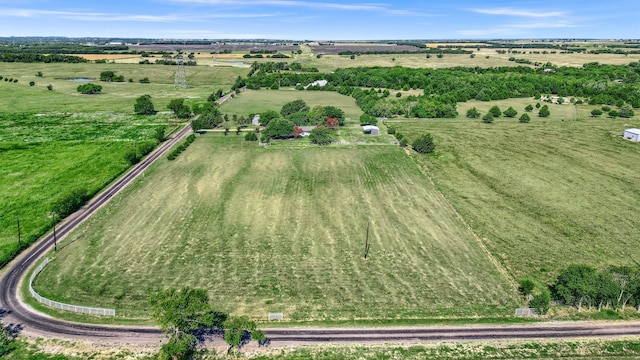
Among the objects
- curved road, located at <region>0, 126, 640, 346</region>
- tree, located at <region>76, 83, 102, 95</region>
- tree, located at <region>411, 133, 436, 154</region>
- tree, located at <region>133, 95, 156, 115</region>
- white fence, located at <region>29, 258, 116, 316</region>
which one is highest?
tree, located at <region>76, 83, 102, 95</region>

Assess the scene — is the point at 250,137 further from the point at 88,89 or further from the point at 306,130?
the point at 88,89

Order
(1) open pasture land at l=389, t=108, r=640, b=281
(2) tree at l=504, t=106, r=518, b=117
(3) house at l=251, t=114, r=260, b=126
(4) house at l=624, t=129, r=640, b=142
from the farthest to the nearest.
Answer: (2) tree at l=504, t=106, r=518, b=117 → (3) house at l=251, t=114, r=260, b=126 → (4) house at l=624, t=129, r=640, b=142 → (1) open pasture land at l=389, t=108, r=640, b=281

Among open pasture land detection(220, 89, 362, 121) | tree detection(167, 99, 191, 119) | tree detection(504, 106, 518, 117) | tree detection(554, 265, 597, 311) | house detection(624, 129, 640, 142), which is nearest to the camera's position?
tree detection(554, 265, 597, 311)

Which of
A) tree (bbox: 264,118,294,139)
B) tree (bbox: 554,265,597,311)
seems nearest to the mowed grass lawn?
tree (bbox: 554,265,597,311)

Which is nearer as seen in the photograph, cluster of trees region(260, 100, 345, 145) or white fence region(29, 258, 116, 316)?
white fence region(29, 258, 116, 316)

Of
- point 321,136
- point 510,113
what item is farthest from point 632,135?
point 321,136

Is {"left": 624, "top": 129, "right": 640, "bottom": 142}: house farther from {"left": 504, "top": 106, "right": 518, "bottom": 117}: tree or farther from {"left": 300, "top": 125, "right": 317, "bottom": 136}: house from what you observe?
{"left": 300, "top": 125, "right": 317, "bottom": 136}: house

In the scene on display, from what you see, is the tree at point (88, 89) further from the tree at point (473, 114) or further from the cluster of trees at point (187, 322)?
the cluster of trees at point (187, 322)
